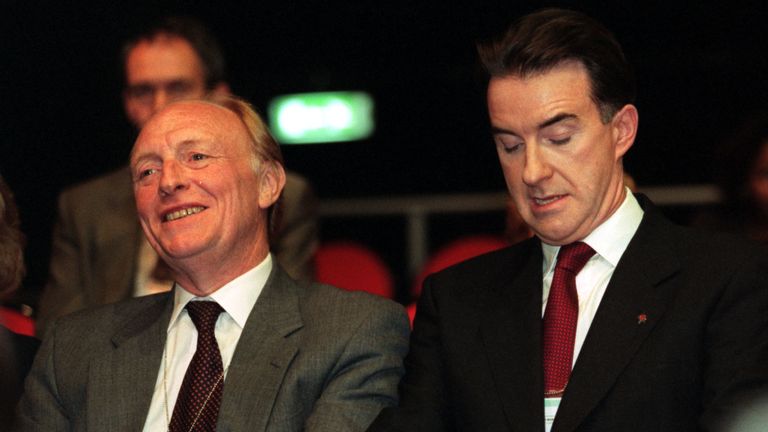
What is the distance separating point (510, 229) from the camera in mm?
4020

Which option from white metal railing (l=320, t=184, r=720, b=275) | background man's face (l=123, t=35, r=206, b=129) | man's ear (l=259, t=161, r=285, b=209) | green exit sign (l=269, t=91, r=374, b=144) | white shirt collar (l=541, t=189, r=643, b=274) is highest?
green exit sign (l=269, t=91, r=374, b=144)

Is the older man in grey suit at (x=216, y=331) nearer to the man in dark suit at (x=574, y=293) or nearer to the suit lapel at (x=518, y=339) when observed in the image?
the man in dark suit at (x=574, y=293)

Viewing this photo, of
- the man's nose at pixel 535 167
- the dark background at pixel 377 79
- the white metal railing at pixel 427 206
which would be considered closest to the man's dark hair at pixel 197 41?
the man's nose at pixel 535 167

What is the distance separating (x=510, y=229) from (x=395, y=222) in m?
6.88

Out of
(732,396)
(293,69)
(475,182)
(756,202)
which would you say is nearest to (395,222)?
(475,182)

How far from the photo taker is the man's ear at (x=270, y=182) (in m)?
3.30

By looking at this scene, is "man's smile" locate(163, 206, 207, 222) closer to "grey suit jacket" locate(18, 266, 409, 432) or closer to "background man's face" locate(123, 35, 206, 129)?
"grey suit jacket" locate(18, 266, 409, 432)

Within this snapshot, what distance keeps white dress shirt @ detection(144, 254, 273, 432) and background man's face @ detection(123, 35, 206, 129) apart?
3.95 ft

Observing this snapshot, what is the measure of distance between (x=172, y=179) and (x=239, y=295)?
1.07ft

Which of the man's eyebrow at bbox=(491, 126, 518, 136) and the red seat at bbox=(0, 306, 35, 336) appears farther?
the red seat at bbox=(0, 306, 35, 336)

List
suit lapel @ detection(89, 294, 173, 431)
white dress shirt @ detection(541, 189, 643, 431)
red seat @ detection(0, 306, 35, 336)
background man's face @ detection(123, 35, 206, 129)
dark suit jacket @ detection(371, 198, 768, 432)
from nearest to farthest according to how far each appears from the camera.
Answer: dark suit jacket @ detection(371, 198, 768, 432), white dress shirt @ detection(541, 189, 643, 431), suit lapel @ detection(89, 294, 173, 431), red seat @ detection(0, 306, 35, 336), background man's face @ detection(123, 35, 206, 129)

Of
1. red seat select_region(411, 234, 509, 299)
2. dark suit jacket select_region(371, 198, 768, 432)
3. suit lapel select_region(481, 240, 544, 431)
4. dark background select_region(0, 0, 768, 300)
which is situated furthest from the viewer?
dark background select_region(0, 0, 768, 300)

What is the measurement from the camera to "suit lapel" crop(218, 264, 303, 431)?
2.90m

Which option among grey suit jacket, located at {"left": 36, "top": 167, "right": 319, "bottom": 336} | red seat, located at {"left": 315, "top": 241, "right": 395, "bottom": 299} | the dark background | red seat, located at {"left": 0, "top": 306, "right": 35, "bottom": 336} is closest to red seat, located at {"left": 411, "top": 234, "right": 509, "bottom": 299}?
red seat, located at {"left": 315, "top": 241, "right": 395, "bottom": 299}
